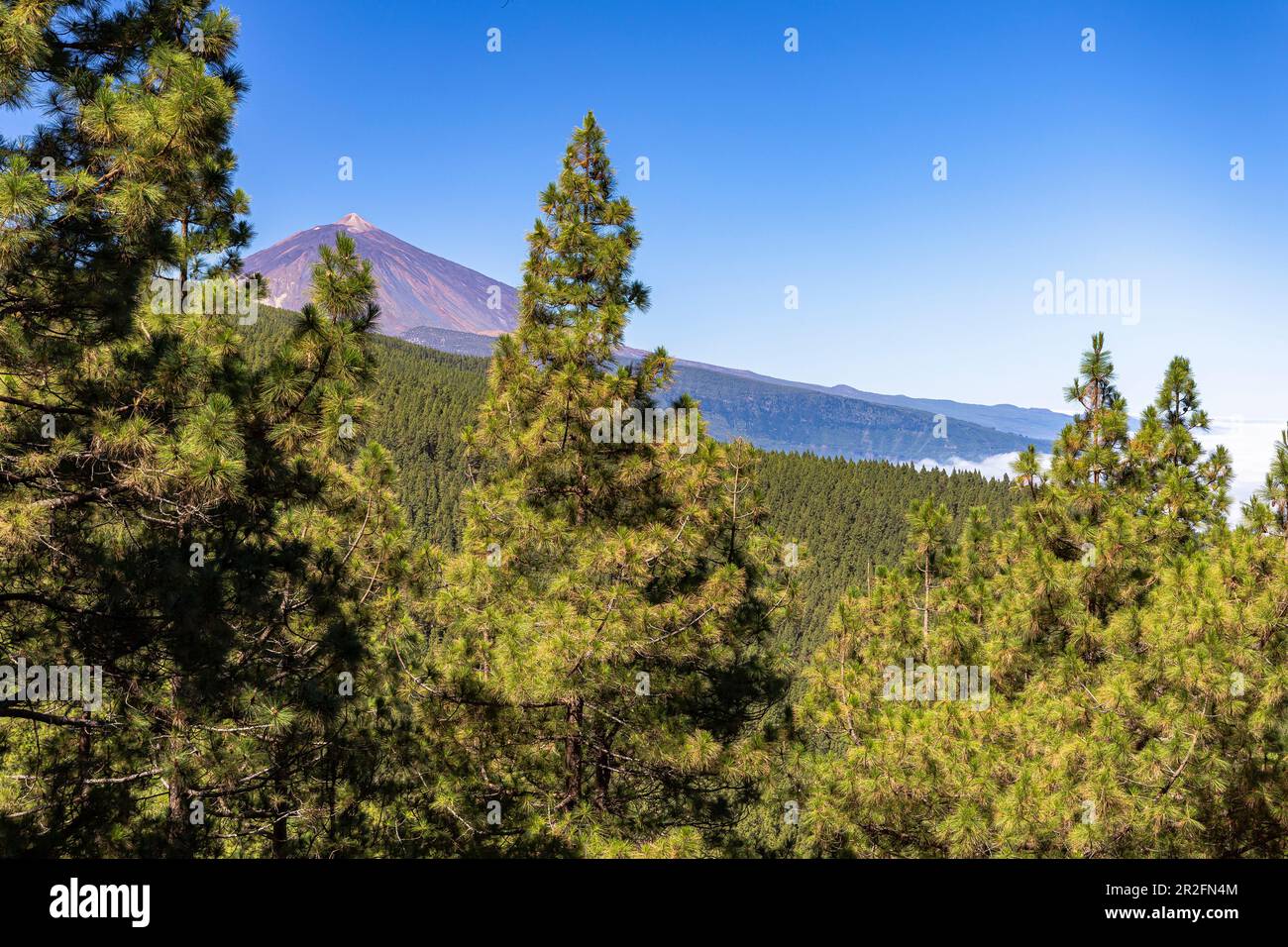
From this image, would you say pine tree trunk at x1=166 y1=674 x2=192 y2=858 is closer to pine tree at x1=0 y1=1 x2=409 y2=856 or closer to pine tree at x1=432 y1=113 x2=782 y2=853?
pine tree at x1=0 y1=1 x2=409 y2=856

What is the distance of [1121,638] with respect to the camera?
909 cm

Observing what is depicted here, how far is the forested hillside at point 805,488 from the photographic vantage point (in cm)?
10950

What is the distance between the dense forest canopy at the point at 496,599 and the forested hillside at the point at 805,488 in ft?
302

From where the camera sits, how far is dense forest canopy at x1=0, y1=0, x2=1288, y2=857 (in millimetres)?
5660

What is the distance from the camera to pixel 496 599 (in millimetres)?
9398

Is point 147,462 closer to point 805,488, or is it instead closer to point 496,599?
point 496,599

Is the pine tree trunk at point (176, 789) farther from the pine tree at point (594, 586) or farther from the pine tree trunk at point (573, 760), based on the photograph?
the pine tree trunk at point (573, 760)

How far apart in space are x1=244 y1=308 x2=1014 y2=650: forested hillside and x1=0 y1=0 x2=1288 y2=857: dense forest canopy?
92.1m

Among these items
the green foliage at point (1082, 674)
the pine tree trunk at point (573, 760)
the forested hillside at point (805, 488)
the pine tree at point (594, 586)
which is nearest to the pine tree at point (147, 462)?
the pine tree at point (594, 586)

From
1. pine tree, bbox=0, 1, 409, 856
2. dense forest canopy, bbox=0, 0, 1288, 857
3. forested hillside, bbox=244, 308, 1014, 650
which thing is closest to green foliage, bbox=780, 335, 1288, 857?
dense forest canopy, bbox=0, 0, 1288, 857

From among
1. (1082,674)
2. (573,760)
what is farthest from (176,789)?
(1082,674)

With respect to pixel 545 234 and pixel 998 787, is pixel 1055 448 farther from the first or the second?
pixel 545 234

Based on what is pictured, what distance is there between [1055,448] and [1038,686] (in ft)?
13.8

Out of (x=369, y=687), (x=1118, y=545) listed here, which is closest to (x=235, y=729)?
(x=369, y=687)
